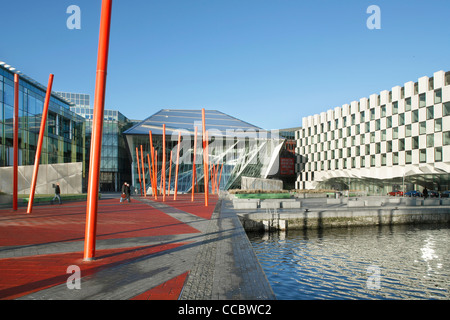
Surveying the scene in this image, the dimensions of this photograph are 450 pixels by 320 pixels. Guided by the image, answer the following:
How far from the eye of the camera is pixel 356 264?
11141mm

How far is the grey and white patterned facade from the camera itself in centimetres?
4538

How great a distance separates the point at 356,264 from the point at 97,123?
8511 millimetres

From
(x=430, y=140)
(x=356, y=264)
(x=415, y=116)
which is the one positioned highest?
(x=415, y=116)

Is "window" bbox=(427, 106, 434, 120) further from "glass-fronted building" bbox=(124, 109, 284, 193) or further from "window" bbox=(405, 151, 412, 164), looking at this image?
"glass-fronted building" bbox=(124, 109, 284, 193)

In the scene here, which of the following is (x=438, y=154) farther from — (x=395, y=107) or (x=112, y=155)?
(x=112, y=155)

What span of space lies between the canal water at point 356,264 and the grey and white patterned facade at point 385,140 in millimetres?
31934

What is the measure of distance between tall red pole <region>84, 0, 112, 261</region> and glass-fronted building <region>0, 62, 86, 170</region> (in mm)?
33295

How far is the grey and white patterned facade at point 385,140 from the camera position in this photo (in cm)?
4538

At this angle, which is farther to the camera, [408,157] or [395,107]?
[395,107]

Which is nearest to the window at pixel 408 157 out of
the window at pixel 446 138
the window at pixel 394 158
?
the window at pixel 394 158

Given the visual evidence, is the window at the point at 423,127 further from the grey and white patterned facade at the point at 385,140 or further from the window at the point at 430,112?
the window at the point at 430,112

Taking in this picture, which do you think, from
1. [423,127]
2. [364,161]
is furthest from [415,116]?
[364,161]

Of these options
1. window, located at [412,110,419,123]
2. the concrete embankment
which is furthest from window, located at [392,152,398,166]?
the concrete embankment
